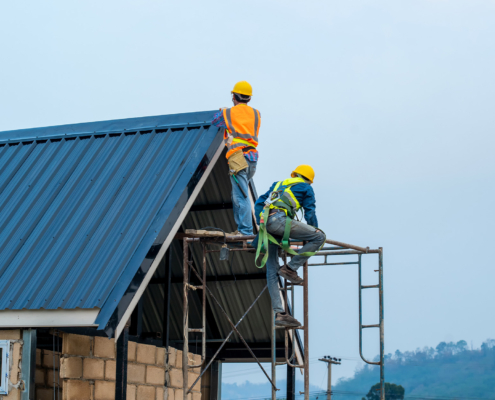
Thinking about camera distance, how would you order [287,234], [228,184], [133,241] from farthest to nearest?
1. [228,184]
2. [287,234]
3. [133,241]

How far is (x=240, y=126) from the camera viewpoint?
12438mm

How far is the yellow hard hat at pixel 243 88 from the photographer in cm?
1259

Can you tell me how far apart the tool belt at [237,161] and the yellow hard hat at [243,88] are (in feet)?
3.45

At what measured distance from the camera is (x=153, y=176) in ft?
40.1

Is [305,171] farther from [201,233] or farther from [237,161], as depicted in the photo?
[201,233]

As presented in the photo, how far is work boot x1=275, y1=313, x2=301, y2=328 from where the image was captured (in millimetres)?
11836

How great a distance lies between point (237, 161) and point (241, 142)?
1.09 ft

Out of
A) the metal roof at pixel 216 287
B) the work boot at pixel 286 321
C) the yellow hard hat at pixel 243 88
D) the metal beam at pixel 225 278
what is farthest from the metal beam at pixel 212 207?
the work boot at pixel 286 321

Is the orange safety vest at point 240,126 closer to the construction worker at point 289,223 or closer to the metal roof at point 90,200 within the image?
the metal roof at point 90,200

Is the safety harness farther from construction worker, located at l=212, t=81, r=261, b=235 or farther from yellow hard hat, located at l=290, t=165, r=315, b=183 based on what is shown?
construction worker, located at l=212, t=81, r=261, b=235

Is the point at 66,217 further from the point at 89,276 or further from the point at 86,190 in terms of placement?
the point at 89,276

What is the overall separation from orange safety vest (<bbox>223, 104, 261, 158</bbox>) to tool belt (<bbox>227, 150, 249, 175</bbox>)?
2.4 inches

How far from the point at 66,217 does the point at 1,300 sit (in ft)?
6.34

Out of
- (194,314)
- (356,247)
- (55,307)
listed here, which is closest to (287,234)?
(356,247)
